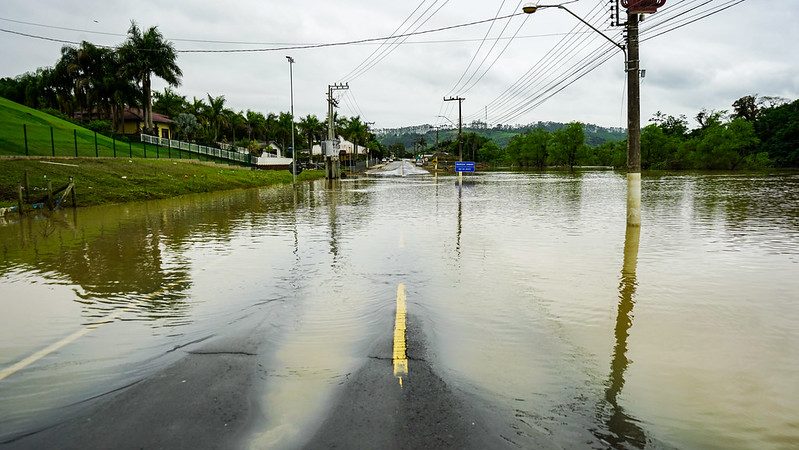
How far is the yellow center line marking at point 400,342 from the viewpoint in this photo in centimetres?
514

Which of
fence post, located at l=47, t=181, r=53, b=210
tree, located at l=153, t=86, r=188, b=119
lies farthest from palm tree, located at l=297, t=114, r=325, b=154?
fence post, located at l=47, t=181, r=53, b=210

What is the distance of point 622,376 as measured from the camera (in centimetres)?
503

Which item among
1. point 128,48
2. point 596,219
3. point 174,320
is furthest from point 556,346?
point 128,48

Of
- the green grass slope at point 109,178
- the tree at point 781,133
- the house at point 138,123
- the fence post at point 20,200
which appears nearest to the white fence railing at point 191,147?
the green grass slope at point 109,178

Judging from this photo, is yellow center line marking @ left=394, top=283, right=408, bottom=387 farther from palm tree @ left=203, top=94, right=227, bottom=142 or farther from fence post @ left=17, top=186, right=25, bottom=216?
palm tree @ left=203, top=94, right=227, bottom=142

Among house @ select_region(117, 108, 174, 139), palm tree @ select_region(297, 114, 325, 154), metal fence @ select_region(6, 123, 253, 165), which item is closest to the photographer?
metal fence @ select_region(6, 123, 253, 165)

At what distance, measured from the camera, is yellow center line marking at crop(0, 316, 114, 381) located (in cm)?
527

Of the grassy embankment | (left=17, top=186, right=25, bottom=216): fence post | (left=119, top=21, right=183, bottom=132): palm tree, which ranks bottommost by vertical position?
(left=17, top=186, right=25, bottom=216): fence post

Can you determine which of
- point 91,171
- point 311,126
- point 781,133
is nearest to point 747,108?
point 781,133

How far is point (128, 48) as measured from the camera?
63.1 m

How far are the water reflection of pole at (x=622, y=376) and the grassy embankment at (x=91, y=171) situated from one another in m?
23.7

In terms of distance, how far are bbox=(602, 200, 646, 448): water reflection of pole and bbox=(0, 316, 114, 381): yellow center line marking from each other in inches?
229

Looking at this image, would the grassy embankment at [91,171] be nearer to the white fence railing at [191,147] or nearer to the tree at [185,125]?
the white fence railing at [191,147]

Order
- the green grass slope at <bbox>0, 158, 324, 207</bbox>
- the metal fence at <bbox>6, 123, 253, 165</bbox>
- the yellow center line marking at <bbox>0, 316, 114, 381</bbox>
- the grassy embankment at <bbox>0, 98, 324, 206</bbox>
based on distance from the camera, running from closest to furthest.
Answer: the yellow center line marking at <bbox>0, 316, 114, 381</bbox>, the green grass slope at <bbox>0, 158, 324, 207</bbox>, the grassy embankment at <bbox>0, 98, 324, 206</bbox>, the metal fence at <bbox>6, 123, 253, 165</bbox>
